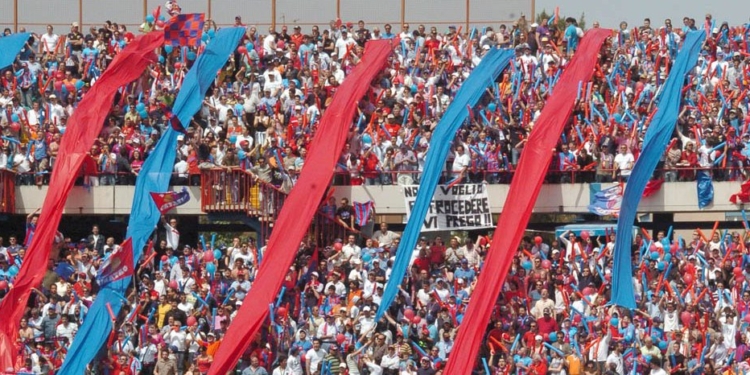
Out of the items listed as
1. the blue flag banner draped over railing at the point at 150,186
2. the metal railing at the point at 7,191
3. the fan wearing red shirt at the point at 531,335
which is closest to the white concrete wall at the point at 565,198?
the blue flag banner draped over railing at the point at 150,186

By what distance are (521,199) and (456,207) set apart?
3.87 ft

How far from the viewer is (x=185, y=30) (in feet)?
112

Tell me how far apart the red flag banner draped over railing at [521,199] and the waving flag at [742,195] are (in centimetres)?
302

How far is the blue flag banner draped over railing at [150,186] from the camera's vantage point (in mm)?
27750

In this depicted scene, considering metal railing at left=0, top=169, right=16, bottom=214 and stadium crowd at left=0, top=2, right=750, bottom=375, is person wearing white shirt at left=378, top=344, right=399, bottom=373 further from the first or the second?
metal railing at left=0, top=169, right=16, bottom=214

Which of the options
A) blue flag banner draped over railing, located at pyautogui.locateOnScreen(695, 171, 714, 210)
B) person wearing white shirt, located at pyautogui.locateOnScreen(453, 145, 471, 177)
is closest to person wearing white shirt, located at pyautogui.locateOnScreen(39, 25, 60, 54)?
person wearing white shirt, located at pyautogui.locateOnScreen(453, 145, 471, 177)

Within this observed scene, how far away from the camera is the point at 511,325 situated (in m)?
27.5

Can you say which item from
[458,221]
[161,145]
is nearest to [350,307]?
[458,221]

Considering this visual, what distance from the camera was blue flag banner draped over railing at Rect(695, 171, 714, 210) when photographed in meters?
30.8

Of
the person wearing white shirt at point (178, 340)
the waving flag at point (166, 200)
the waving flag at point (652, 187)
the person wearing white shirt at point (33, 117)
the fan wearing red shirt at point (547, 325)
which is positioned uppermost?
the person wearing white shirt at point (33, 117)

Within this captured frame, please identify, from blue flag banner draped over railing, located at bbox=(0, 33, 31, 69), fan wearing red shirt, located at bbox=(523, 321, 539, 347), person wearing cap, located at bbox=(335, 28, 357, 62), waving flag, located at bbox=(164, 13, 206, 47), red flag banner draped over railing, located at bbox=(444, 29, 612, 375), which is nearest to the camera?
fan wearing red shirt, located at bbox=(523, 321, 539, 347)

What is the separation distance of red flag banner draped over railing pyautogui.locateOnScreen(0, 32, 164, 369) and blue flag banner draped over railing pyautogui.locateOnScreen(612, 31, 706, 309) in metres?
9.02

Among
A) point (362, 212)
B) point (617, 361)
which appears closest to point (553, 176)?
point (362, 212)

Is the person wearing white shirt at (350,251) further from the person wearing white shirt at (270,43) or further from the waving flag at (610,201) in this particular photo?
the person wearing white shirt at (270,43)
